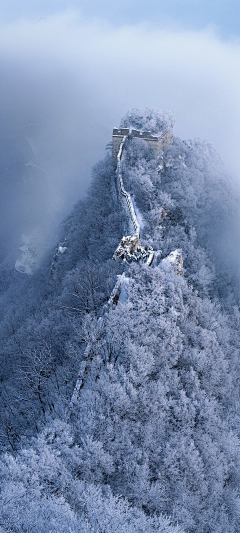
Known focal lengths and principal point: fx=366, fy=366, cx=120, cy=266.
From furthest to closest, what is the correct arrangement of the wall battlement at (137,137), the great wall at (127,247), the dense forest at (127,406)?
the wall battlement at (137,137)
the great wall at (127,247)
the dense forest at (127,406)

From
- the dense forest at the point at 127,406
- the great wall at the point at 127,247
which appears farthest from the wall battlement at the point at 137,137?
the dense forest at the point at 127,406

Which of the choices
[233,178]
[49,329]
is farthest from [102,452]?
[233,178]

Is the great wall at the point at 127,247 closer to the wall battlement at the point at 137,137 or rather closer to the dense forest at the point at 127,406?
the wall battlement at the point at 137,137

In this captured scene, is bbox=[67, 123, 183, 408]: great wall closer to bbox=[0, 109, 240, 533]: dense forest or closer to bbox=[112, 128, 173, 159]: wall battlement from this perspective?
bbox=[112, 128, 173, 159]: wall battlement

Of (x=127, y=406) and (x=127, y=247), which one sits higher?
(x=127, y=247)

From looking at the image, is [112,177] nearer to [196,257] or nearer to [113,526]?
[196,257]

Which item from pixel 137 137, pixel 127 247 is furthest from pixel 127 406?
pixel 137 137

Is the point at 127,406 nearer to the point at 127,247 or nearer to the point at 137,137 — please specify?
the point at 127,247

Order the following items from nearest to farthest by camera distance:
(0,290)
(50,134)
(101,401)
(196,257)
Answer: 1. (101,401)
2. (196,257)
3. (0,290)
4. (50,134)
